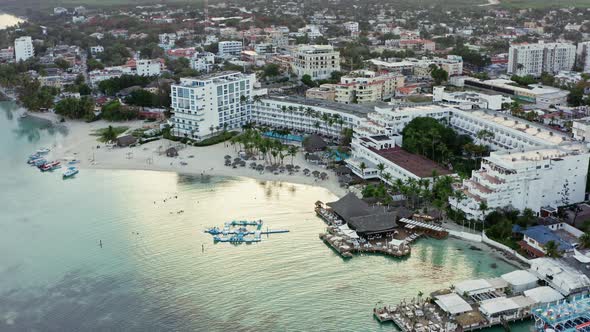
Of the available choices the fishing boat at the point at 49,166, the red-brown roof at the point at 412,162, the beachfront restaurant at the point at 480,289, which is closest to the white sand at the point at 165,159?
the fishing boat at the point at 49,166

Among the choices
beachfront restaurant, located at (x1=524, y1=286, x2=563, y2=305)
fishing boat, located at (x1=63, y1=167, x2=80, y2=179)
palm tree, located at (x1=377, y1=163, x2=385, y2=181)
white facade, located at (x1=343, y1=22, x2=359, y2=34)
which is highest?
white facade, located at (x1=343, y1=22, x2=359, y2=34)

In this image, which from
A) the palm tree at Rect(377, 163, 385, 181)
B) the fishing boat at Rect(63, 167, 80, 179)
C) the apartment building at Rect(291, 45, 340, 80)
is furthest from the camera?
the apartment building at Rect(291, 45, 340, 80)

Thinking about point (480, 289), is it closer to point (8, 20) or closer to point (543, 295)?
point (543, 295)

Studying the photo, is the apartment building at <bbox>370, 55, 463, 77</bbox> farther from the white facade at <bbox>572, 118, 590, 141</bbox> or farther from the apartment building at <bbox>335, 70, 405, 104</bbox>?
the white facade at <bbox>572, 118, 590, 141</bbox>

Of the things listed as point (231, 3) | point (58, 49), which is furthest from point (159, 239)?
point (231, 3)

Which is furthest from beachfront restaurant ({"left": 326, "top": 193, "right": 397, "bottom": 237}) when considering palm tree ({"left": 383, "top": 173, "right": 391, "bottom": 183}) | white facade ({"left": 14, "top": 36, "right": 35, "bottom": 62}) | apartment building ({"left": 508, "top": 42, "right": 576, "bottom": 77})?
white facade ({"left": 14, "top": 36, "right": 35, "bottom": 62})

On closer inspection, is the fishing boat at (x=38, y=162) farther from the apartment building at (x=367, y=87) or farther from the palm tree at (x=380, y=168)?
the apartment building at (x=367, y=87)
